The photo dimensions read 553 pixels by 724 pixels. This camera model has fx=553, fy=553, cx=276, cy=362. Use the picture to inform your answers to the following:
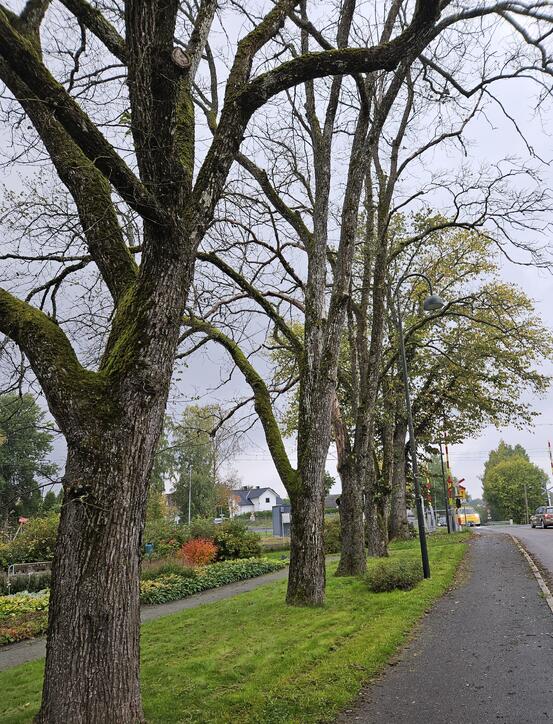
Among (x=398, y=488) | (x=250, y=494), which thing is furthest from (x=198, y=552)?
(x=250, y=494)

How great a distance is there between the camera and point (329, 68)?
5.27 meters

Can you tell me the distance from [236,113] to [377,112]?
715 cm

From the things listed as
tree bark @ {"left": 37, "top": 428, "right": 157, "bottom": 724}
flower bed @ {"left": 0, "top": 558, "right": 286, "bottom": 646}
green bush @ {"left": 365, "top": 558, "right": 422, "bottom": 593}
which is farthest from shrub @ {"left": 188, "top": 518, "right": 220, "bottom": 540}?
tree bark @ {"left": 37, "top": 428, "right": 157, "bottom": 724}

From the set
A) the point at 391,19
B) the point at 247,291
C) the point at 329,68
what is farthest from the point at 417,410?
the point at 329,68

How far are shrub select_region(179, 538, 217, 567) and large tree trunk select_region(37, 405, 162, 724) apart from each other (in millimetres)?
16740

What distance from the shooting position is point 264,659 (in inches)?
266

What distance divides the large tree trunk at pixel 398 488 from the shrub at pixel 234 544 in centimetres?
753

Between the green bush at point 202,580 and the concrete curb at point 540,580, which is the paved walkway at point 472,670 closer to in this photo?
the concrete curb at point 540,580

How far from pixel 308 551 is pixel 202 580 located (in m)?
8.12

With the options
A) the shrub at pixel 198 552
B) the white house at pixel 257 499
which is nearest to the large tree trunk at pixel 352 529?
the shrub at pixel 198 552

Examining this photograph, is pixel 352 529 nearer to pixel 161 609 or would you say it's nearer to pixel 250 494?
pixel 161 609

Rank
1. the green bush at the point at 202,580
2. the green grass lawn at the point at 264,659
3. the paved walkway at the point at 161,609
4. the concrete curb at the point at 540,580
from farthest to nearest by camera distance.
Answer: the green bush at the point at 202,580 < the concrete curb at the point at 540,580 < the paved walkway at the point at 161,609 < the green grass lawn at the point at 264,659

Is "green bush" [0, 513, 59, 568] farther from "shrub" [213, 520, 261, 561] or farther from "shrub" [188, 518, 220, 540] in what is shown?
"shrub" [213, 520, 261, 561]

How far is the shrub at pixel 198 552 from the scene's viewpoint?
2067 cm
